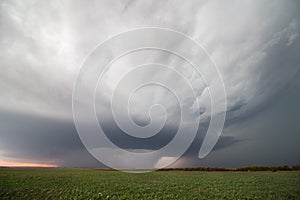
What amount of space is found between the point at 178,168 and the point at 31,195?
3969 inches

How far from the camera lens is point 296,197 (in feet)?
61.8

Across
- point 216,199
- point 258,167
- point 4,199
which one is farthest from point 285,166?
point 4,199

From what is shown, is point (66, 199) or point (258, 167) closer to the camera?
point (66, 199)

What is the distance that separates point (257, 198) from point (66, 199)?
17074 millimetres

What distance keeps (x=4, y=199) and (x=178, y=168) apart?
338 feet

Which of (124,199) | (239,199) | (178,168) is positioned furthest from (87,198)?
(178,168)

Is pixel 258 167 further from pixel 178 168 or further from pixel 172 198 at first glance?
pixel 172 198

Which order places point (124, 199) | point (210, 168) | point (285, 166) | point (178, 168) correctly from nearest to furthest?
point (124, 199) → point (285, 166) → point (210, 168) → point (178, 168)

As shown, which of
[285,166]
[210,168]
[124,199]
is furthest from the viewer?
[210,168]

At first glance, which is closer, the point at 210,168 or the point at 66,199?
the point at 66,199

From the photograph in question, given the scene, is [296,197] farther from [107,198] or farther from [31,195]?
[31,195]

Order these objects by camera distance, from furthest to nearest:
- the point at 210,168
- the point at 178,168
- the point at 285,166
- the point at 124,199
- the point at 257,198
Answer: the point at 178,168
the point at 210,168
the point at 285,166
the point at 257,198
the point at 124,199

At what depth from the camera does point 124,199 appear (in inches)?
661

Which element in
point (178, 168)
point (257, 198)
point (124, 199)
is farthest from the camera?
point (178, 168)
